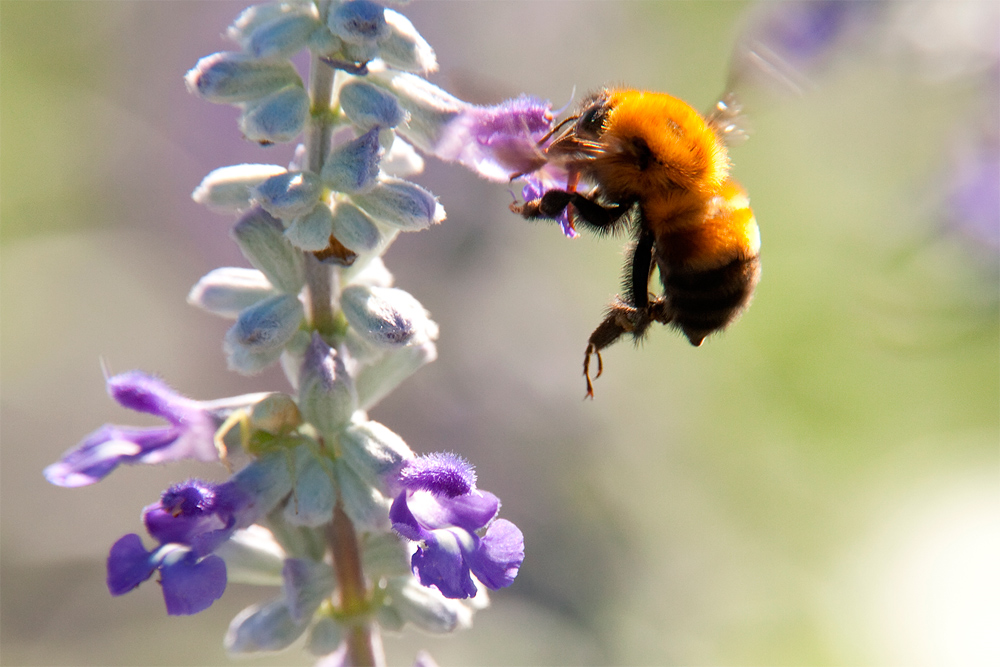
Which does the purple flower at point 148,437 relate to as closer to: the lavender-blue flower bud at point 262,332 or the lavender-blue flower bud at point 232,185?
the lavender-blue flower bud at point 262,332

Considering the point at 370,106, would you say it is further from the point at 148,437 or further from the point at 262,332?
the point at 148,437

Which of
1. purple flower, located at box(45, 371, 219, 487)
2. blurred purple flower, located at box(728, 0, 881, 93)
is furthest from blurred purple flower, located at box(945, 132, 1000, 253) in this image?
purple flower, located at box(45, 371, 219, 487)

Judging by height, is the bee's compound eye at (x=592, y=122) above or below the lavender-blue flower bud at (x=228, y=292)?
above

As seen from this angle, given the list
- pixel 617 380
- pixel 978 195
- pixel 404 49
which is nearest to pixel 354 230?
pixel 404 49

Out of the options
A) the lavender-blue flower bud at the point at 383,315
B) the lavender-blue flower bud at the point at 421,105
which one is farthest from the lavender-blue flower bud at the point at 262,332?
the lavender-blue flower bud at the point at 421,105

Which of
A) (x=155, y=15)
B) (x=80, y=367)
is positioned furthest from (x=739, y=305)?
(x=155, y=15)

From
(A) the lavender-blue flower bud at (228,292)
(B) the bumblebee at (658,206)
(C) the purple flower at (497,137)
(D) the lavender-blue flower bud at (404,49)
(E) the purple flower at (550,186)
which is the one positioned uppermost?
(B) the bumblebee at (658,206)
